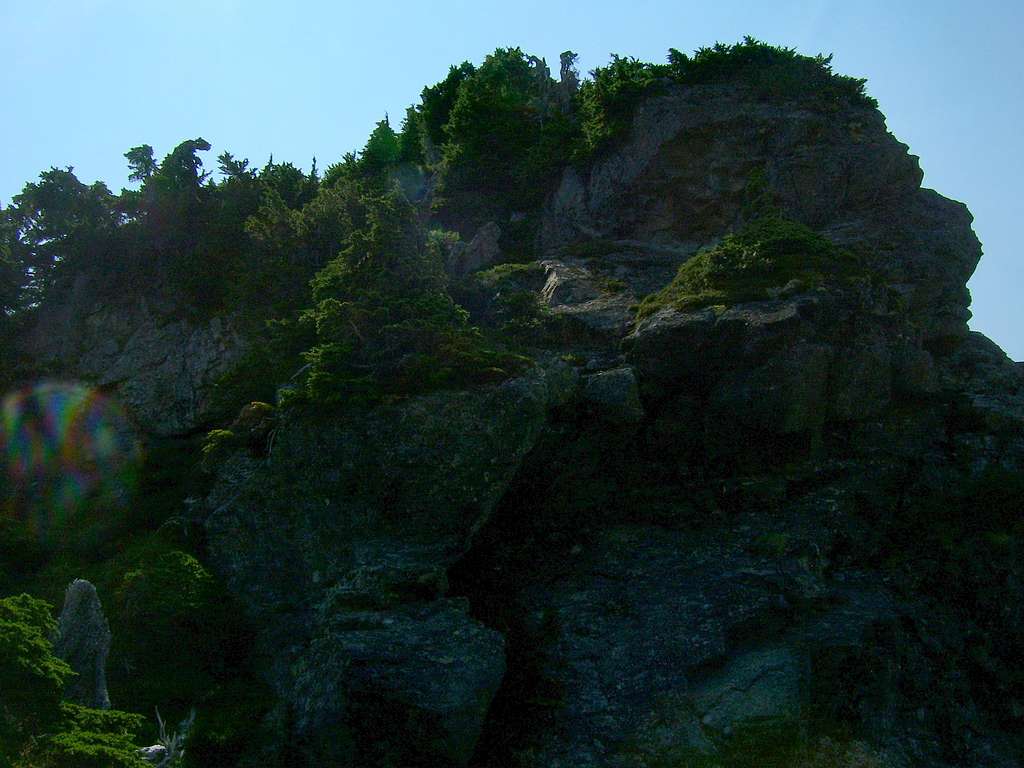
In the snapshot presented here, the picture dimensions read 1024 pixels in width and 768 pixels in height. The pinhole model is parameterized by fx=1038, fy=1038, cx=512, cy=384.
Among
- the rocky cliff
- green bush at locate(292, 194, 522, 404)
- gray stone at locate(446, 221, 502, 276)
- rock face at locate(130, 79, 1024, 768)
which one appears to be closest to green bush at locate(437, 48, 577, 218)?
gray stone at locate(446, 221, 502, 276)

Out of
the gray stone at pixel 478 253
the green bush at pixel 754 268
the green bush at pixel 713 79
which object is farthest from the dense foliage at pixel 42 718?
the green bush at pixel 713 79

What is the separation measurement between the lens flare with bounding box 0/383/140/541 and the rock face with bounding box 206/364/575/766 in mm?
3962

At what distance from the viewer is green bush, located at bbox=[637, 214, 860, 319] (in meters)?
24.2

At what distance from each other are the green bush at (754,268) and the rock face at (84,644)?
14287 millimetres

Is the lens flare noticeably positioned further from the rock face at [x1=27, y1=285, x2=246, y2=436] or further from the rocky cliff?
the rocky cliff

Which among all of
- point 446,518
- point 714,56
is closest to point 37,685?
point 446,518

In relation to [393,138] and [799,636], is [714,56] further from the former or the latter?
[799,636]

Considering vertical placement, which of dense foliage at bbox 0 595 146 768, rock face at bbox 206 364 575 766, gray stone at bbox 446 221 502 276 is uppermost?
gray stone at bbox 446 221 502 276

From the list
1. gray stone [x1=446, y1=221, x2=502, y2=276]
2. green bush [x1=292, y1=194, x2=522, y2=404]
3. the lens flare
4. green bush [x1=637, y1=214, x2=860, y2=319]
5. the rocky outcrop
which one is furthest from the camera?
gray stone [x1=446, y1=221, x2=502, y2=276]

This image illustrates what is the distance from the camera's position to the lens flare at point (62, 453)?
24.1m

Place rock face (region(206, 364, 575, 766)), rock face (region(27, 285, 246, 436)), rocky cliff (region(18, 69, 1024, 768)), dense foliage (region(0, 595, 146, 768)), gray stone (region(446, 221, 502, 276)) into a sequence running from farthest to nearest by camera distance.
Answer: gray stone (region(446, 221, 502, 276)) → rock face (region(27, 285, 246, 436)) → rock face (region(206, 364, 575, 766)) → rocky cliff (region(18, 69, 1024, 768)) → dense foliage (region(0, 595, 146, 768))

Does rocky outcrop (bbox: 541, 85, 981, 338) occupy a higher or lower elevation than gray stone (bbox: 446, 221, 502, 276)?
higher

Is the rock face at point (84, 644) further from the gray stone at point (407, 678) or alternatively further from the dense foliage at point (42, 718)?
the gray stone at point (407, 678)

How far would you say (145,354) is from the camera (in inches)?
1200
